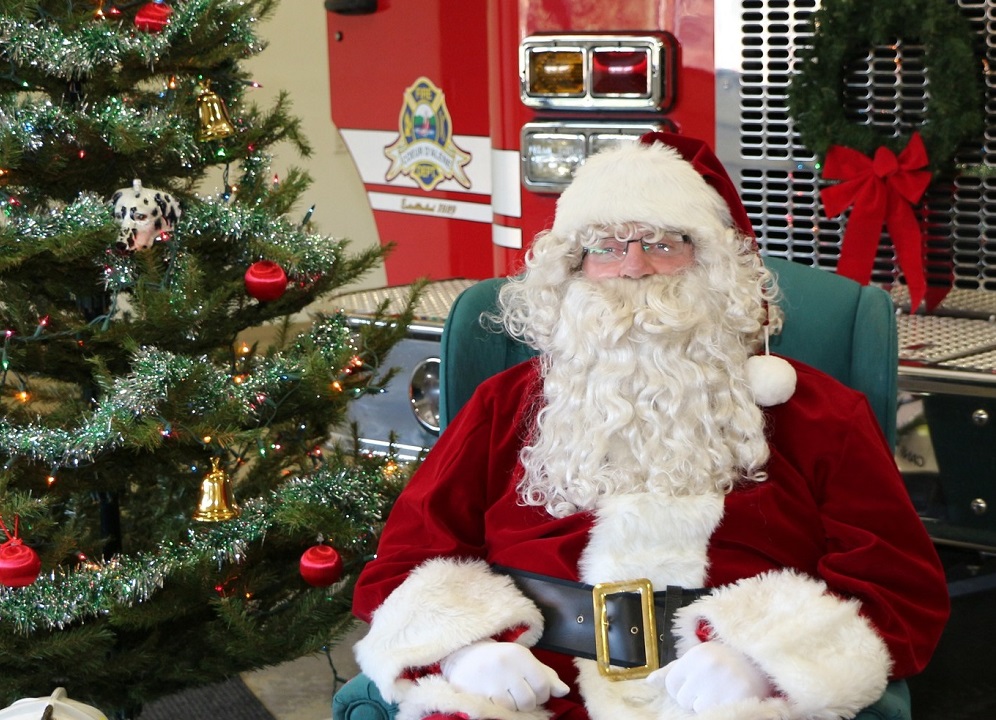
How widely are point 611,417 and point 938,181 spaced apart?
129 centimetres

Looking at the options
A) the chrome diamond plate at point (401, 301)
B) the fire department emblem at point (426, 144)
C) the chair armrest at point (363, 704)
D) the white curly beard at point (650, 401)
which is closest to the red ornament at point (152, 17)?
the chrome diamond plate at point (401, 301)

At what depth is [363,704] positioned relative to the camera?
5.71 feet

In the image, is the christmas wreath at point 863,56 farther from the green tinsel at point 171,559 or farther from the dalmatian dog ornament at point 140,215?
the dalmatian dog ornament at point 140,215

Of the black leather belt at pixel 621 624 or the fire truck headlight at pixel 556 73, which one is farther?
the fire truck headlight at pixel 556 73

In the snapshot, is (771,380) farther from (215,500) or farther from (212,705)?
(212,705)

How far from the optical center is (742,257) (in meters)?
1.93

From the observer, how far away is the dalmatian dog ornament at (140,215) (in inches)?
89.4

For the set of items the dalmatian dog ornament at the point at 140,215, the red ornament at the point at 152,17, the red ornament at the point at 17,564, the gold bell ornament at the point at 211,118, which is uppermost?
the red ornament at the point at 152,17

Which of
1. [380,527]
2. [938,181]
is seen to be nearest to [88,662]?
[380,527]

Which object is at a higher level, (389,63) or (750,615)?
(389,63)

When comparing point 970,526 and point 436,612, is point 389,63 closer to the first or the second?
point 970,526

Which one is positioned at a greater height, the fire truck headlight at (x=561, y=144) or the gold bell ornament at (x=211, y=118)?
the gold bell ornament at (x=211, y=118)

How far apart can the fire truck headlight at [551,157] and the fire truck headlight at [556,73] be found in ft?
0.36

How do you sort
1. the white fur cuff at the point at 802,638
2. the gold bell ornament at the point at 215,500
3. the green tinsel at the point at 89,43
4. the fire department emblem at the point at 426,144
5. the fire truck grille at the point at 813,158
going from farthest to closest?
the fire department emblem at the point at 426,144 < the fire truck grille at the point at 813,158 < the gold bell ornament at the point at 215,500 < the green tinsel at the point at 89,43 < the white fur cuff at the point at 802,638
